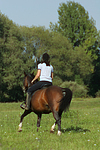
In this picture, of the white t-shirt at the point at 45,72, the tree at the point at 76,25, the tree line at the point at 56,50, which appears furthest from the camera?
the tree at the point at 76,25

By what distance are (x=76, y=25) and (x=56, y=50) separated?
1405 cm

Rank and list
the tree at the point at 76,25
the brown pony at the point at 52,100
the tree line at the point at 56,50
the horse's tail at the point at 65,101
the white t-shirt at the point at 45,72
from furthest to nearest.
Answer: the tree at the point at 76,25 → the tree line at the point at 56,50 → the white t-shirt at the point at 45,72 → the horse's tail at the point at 65,101 → the brown pony at the point at 52,100

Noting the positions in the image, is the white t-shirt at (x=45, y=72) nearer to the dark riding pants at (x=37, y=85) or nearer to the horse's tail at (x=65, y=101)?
the dark riding pants at (x=37, y=85)

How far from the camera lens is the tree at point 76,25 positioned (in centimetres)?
5806

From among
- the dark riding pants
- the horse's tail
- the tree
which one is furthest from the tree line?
the horse's tail

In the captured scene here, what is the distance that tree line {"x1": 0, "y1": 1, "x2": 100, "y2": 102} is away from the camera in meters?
43.4

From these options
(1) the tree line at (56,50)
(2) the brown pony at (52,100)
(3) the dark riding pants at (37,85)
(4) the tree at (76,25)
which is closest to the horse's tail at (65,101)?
(2) the brown pony at (52,100)

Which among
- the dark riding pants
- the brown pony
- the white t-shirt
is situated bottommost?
the brown pony

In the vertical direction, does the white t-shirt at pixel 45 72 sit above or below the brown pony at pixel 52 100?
above

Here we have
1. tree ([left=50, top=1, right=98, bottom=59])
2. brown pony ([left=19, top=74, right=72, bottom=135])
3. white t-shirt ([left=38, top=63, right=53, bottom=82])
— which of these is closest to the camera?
brown pony ([left=19, top=74, right=72, bottom=135])

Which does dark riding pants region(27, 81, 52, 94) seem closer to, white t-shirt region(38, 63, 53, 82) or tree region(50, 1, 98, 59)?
white t-shirt region(38, 63, 53, 82)

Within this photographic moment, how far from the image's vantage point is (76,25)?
60094 millimetres

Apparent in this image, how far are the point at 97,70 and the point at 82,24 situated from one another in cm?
1108

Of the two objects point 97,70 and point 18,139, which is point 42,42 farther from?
point 18,139
